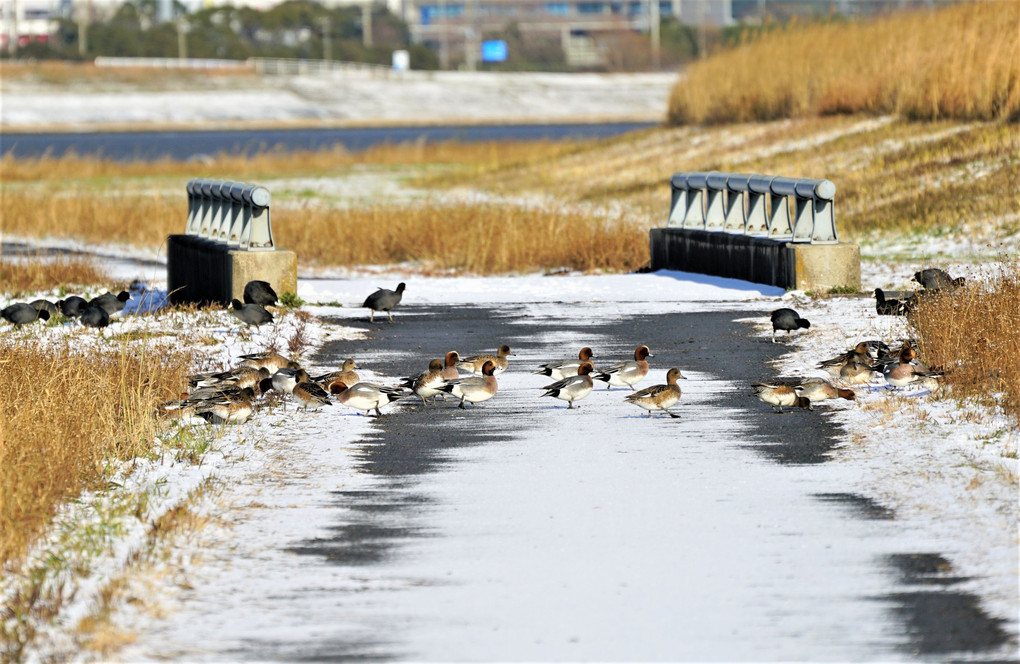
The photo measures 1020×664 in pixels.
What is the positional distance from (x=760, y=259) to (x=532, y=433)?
30.6 feet

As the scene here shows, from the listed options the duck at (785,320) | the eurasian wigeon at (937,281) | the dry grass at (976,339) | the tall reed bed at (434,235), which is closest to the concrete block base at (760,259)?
the eurasian wigeon at (937,281)

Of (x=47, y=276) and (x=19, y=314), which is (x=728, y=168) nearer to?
(x=47, y=276)

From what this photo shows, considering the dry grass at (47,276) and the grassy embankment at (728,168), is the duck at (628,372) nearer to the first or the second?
the grassy embankment at (728,168)

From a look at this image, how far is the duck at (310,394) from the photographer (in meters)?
11.5

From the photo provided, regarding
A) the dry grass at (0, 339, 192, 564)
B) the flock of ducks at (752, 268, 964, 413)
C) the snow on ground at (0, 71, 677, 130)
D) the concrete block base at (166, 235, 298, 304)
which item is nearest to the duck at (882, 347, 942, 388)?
the flock of ducks at (752, 268, 964, 413)

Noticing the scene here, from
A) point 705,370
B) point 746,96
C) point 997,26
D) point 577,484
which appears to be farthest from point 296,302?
point 746,96

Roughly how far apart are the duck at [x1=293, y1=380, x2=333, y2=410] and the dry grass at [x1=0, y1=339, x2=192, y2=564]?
3.39 feet

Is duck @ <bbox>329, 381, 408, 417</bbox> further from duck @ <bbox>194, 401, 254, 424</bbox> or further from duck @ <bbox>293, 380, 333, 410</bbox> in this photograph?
duck @ <bbox>194, 401, 254, 424</bbox>

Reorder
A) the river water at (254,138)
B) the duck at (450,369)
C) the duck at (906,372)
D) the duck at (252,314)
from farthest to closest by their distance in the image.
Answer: the river water at (254,138)
the duck at (252,314)
the duck at (450,369)
the duck at (906,372)

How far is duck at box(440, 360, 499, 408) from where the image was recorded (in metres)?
11.7

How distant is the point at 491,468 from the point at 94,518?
237 cm

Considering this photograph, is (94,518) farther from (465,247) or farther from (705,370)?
(465,247)

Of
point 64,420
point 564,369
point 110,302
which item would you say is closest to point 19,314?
point 110,302

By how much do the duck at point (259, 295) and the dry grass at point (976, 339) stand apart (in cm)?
665
